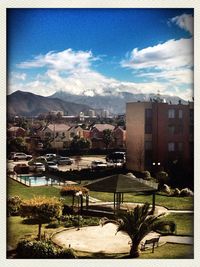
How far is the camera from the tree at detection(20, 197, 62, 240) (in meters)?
6.55

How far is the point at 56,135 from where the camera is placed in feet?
22.2

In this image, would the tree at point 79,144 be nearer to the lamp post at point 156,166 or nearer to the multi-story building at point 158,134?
the multi-story building at point 158,134

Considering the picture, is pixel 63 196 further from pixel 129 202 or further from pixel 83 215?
pixel 129 202

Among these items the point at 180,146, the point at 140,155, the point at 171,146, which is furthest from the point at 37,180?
the point at 180,146

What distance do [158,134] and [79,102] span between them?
48.5 inches

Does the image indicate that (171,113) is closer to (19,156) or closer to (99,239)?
(99,239)

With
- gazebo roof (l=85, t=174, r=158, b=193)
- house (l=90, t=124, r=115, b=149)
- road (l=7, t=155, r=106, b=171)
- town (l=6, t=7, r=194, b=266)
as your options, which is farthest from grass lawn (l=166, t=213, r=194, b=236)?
house (l=90, t=124, r=115, b=149)

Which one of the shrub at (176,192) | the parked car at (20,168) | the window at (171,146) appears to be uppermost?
the window at (171,146)

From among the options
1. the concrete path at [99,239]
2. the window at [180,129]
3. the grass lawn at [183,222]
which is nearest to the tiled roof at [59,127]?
the concrete path at [99,239]

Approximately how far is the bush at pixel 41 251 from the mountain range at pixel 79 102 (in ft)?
5.86

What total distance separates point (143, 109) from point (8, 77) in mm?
1965

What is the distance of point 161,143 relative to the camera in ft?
22.4

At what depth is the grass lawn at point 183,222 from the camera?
6582 mm

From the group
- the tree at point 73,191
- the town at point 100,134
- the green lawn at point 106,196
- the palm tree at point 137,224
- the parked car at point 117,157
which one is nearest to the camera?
the palm tree at point 137,224
